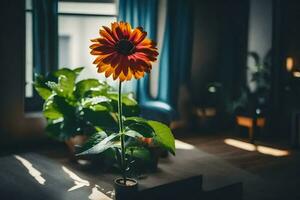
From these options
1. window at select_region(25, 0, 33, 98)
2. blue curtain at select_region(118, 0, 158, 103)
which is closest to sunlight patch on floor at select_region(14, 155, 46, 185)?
window at select_region(25, 0, 33, 98)

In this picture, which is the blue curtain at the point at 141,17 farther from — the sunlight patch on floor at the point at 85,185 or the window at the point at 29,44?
the sunlight patch on floor at the point at 85,185

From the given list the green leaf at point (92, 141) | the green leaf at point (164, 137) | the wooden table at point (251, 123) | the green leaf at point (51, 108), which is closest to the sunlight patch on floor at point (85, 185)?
the green leaf at point (51, 108)

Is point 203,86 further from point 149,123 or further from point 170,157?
point 149,123

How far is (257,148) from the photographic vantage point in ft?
15.4

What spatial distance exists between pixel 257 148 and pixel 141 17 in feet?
5.98

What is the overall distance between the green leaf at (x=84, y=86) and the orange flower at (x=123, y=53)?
5.29ft

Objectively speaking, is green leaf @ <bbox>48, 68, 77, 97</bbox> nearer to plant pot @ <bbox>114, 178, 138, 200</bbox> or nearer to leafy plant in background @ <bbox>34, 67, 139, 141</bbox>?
leafy plant in background @ <bbox>34, 67, 139, 141</bbox>

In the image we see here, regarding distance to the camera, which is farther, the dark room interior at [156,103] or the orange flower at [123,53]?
the dark room interior at [156,103]

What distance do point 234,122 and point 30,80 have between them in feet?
8.35

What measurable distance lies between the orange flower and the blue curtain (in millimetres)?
2402

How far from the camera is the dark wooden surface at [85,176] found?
10.4 feet

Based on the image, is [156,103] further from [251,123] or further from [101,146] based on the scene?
[101,146]

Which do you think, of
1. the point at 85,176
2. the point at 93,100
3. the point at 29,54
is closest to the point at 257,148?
the point at 85,176

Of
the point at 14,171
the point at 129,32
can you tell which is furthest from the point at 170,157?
the point at 129,32
